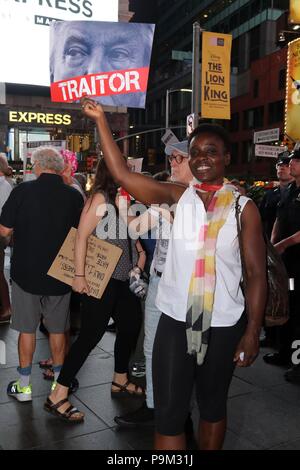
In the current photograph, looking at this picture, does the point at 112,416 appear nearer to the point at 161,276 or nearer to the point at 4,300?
the point at 161,276

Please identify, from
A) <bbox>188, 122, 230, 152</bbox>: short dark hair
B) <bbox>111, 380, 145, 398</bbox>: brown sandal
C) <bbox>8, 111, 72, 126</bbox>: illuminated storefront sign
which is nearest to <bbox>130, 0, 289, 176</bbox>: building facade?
<bbox>8, 111, 72, 126</bbox>: illuminated storefront sign

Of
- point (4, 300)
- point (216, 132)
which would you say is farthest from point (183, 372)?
point (4, 300)

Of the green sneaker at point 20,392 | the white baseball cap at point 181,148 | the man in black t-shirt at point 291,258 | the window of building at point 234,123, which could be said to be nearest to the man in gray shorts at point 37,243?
the green sneaker at point 20,392

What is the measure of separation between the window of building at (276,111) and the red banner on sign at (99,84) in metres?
45.0

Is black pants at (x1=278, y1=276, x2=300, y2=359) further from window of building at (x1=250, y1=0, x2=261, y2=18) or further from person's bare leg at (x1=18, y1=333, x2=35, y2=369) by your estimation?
window of building at (x1=250, y1=0, x2=261, y2=18)

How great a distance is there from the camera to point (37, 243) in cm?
367

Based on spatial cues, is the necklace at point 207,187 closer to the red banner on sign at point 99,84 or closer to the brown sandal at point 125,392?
the red banner on sign at point 99,84

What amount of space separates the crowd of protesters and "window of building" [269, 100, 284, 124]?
143 ft

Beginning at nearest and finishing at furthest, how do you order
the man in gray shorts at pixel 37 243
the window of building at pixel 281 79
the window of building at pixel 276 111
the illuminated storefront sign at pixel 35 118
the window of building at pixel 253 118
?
the man in gray shorts at pixel 37 243 < the illuminated storefront sign at pixel 35 118 < the window of building at pixel 281 79 < the window of building at pixel 276 111 < the window of building at pixel 253 118

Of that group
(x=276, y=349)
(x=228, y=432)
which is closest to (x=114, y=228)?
(x=228, y=432)

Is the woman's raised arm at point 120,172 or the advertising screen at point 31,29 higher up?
the advertising screen at point 31,29

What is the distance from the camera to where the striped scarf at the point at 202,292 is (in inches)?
85.6

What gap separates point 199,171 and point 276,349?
365cm
